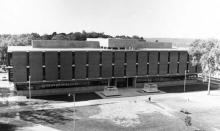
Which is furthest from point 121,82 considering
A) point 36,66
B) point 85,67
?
point 36,66

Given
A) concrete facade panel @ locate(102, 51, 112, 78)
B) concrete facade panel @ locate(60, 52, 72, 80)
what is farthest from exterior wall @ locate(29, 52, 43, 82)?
concrete facade panel @ locate(102, 51, 112, 78)

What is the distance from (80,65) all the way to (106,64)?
7.99 metres

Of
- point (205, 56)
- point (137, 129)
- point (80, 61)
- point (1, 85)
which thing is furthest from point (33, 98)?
point (205, 56)

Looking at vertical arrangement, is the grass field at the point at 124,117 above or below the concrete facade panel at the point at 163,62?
below

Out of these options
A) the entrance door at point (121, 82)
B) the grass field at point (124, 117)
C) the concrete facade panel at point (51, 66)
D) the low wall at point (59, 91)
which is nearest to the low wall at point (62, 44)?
the concrete facade panel at point (51, 66)

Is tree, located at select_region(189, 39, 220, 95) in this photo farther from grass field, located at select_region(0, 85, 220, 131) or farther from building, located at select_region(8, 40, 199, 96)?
grass field, located at select_region(0, 85, 220, 131)

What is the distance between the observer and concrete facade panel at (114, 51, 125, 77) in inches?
2689

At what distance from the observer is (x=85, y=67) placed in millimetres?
64938

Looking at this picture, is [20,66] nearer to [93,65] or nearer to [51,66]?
[51,66]

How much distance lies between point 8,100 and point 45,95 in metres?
9.44

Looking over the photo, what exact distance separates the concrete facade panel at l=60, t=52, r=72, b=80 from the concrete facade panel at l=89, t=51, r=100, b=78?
593 centimetres

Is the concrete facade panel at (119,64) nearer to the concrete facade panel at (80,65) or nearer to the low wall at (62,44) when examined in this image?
the concrete facade panel at (80,65)

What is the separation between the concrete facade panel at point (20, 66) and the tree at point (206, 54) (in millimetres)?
51033

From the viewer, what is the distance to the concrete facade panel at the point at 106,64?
219 feet
